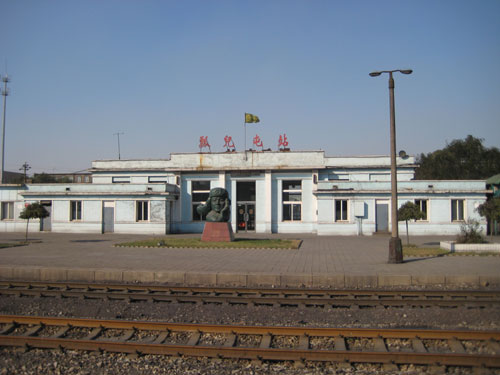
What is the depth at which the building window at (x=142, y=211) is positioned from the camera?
36.2 m

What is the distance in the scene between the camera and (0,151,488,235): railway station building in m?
33.6

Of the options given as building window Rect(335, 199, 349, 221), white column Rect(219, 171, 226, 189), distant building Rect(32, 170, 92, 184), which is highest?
distant building Rect(32, 170, 92, 184)

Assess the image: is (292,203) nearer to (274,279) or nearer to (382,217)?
(382,217)

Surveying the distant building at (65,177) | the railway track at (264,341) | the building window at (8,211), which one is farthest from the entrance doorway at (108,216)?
the distant building at (65,177)

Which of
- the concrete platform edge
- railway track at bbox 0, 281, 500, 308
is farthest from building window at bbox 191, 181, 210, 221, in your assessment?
railway track at bbox 0, 281, 500, 308

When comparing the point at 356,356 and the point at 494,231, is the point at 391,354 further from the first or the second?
the point at 494,231

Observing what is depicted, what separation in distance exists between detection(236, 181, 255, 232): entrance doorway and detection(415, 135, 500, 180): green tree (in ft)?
135

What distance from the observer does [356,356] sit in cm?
651

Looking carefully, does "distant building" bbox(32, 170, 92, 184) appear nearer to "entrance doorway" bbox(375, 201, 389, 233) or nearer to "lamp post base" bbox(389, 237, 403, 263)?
"entrance doorway" bbox(375, 201, 389, 233)

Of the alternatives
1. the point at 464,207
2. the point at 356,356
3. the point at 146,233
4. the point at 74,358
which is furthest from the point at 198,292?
the point at 464,207

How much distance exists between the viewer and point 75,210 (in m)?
36.7

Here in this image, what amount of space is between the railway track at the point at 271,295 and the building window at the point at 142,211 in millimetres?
24191

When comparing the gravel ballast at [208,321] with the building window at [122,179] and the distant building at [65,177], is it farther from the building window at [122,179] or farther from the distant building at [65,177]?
the distant building at [65,177]

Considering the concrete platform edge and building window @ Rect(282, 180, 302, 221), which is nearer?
the concrete platform edge
